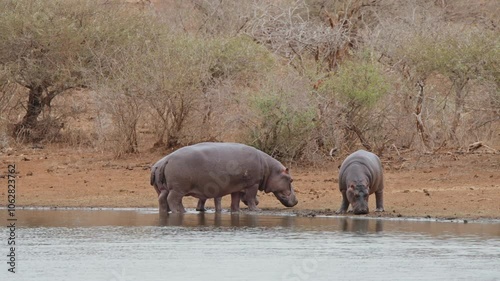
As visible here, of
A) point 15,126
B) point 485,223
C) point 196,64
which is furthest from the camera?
point 15,126

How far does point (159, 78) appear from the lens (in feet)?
80.2

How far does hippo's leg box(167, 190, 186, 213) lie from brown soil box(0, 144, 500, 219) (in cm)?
199

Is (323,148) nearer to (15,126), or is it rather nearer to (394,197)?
(394,197)

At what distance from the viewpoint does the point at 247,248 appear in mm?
14266

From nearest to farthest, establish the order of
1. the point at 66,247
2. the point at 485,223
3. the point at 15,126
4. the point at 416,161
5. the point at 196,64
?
1. the point at 66,247
2. the point at 485,223
3. the point at 416,161
4. the point at 196,64
5. the point at 15,126

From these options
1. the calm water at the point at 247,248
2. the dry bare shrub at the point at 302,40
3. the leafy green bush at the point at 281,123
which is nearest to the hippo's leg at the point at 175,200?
the calm water at the point at 247,248

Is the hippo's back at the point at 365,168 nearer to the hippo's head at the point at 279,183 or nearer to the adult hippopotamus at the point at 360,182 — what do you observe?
the adult hippopotamus at the point at 360,182

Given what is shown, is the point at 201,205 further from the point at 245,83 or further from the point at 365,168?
the point at 245,83


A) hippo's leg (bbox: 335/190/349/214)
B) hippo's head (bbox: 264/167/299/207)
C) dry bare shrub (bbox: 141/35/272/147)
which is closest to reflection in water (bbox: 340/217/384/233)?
hippo's leg (bbox: 335/190/349/214)

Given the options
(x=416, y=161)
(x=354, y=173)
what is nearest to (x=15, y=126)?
(x=416, y=161)

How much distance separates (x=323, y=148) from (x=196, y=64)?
3.32 metres

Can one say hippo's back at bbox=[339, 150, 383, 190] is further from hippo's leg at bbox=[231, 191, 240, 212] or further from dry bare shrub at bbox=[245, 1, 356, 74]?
dry bare shrub at bbox=[245, 1, 356, 74]

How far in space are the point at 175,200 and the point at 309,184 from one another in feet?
14.4

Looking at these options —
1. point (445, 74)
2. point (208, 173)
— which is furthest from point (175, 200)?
point (445, 74)
